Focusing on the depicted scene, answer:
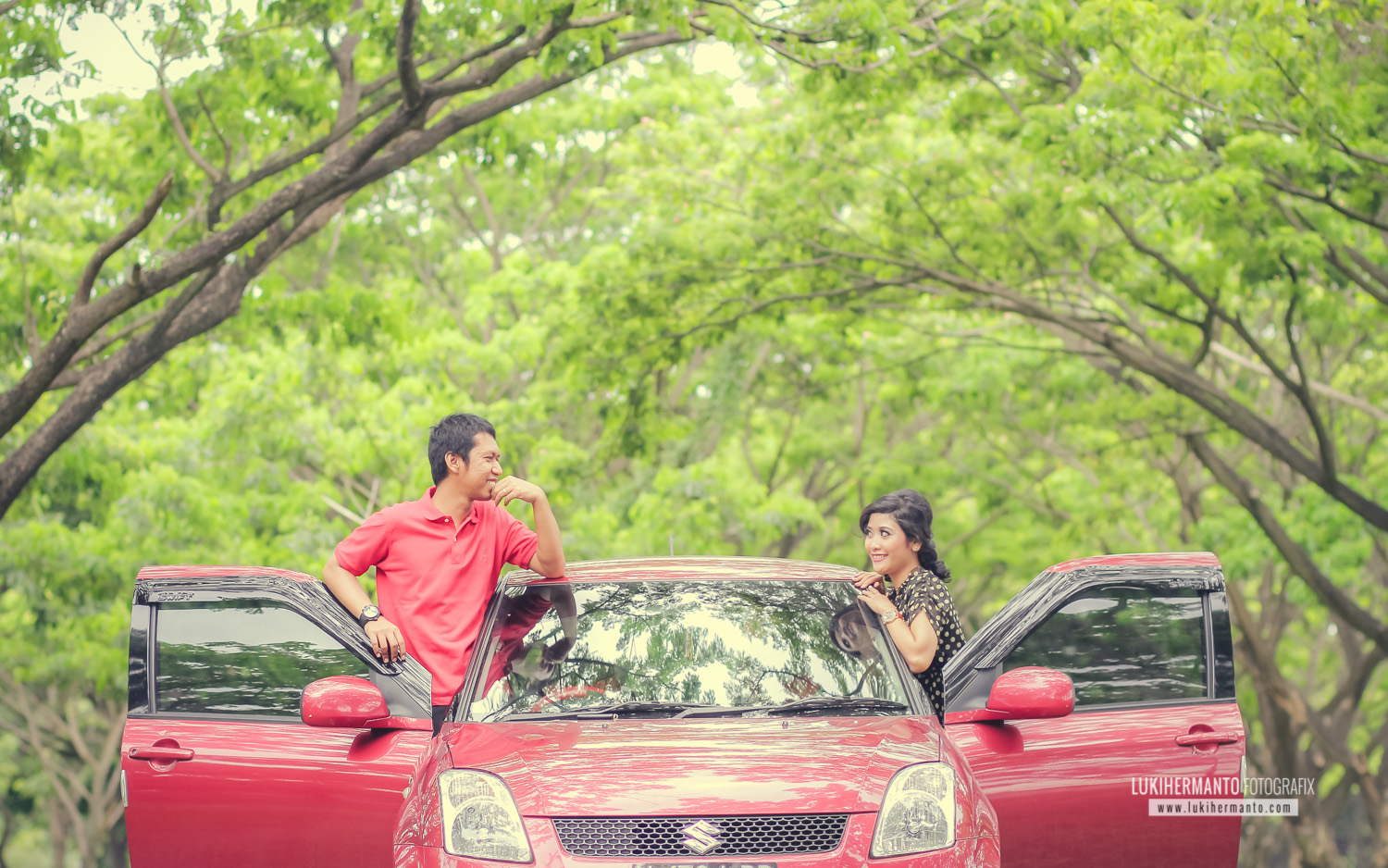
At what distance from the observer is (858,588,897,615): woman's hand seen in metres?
4.80

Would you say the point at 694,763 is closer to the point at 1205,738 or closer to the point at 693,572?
the point at 693,572

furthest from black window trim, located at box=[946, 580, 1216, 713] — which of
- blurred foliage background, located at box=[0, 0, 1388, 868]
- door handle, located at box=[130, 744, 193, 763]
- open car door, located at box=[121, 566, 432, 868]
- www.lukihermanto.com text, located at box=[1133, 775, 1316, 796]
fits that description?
blurred foliage background, located at box=[0, 0, 1388, 868]

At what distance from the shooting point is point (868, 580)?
4965mm

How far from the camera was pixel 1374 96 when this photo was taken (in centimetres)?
990

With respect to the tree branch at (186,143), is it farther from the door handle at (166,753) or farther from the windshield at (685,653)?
the windshield at (685,653)

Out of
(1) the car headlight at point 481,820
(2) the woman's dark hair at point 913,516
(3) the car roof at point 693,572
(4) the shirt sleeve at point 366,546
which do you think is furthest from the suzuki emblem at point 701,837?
(4) the shirt sleeve at point 366,546

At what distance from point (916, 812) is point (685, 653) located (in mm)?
1022

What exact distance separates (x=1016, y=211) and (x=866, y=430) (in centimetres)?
1100

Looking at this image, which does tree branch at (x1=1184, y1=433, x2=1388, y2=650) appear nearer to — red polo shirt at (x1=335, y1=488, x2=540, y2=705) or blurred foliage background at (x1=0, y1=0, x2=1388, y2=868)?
blurred foliage background at (x1=0, y1=0, x2=1388, y2=868)

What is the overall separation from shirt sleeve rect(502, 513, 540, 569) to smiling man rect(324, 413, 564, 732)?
0.34 ft

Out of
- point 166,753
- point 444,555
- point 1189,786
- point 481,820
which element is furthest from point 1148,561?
point 166,753

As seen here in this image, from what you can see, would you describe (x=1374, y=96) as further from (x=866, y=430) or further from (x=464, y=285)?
(x=464, y=285)

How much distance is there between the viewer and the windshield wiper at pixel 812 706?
14.1ft

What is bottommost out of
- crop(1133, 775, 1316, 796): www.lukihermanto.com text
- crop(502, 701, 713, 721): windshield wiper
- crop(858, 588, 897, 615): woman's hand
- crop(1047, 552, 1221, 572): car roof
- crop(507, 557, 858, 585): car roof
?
crop(1133, 775, 1316, 796): www.lukihermanto.com text
